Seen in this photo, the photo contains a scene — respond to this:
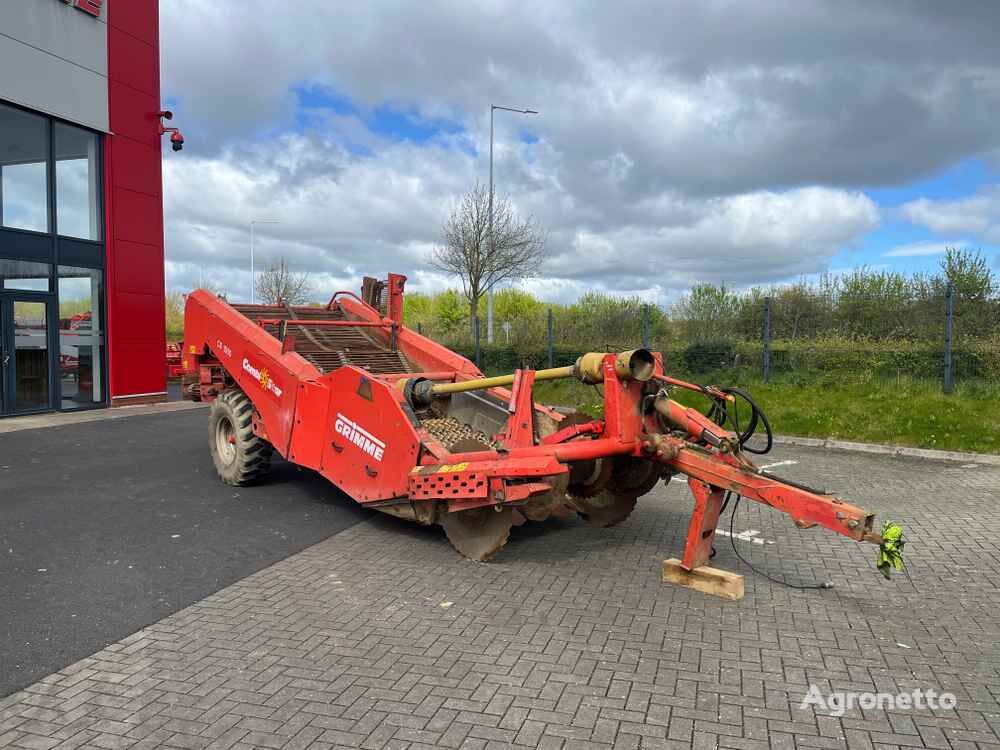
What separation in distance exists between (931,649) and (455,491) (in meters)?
3.00

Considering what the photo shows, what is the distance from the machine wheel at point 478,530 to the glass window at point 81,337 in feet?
39.8

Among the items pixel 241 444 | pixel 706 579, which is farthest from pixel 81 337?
pixel 706 579

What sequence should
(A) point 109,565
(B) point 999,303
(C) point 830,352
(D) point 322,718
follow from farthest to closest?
(C) point 830,352 → (B) point 999,303 → (A) point 109,565 → (D) point 322,718

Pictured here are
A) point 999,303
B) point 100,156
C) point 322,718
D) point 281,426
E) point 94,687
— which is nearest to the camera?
point 322,718

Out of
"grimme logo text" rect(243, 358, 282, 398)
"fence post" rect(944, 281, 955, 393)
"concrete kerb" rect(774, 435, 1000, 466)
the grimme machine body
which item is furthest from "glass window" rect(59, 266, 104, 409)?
"fence post" rect(944, 281, 955, 393)

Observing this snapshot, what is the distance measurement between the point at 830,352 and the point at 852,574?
9.15 metres

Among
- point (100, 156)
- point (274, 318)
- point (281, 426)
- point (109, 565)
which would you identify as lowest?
point (109, 565)

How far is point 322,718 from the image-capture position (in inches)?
130

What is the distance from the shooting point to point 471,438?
250 inches

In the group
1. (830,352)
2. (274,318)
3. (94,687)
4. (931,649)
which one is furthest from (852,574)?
(830,352)

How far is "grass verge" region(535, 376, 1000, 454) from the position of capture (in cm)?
1073

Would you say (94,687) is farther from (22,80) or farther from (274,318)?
(22,80)

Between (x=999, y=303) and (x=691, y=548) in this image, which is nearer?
(x=691, y=548)

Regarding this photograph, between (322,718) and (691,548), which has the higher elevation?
(691,548)
